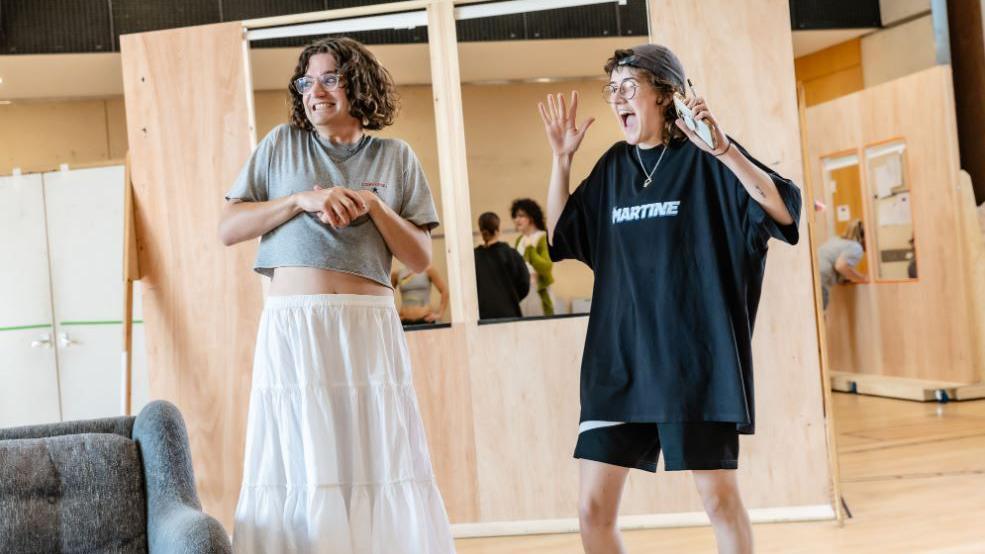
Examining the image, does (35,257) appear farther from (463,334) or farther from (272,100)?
(463,334)

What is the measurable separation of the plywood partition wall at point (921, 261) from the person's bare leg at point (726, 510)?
19.4 ft

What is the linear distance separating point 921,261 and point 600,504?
20.8 ft

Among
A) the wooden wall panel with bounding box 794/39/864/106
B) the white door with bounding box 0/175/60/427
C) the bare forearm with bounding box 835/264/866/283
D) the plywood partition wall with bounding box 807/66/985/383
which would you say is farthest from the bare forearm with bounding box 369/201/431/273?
the wooden wall panel with bounding box 794/39/864/106

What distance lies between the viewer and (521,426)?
4395 mm

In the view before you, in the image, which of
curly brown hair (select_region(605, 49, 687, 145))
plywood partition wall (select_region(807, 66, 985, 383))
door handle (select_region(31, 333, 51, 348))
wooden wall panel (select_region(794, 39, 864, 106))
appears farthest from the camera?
wooden wall panel (select_region(794, 39, 864, 106))

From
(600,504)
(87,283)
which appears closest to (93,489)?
(600,504)

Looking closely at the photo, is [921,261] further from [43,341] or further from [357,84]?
[357,84]

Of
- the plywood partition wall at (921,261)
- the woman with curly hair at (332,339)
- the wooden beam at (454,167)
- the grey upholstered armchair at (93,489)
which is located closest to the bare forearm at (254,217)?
the woman with curly hair at (332,339)

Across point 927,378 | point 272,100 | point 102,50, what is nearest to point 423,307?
point 272,100

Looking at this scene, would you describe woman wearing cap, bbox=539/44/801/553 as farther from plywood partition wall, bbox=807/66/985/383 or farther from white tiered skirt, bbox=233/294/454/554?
plywood partition wall, bbox=807/66/985/383

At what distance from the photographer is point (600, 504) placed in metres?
2.57

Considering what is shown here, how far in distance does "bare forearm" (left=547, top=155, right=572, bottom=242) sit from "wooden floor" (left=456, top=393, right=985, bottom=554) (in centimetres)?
181

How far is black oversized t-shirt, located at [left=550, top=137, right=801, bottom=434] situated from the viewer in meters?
2.48

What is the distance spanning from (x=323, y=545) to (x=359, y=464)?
0.20 m
